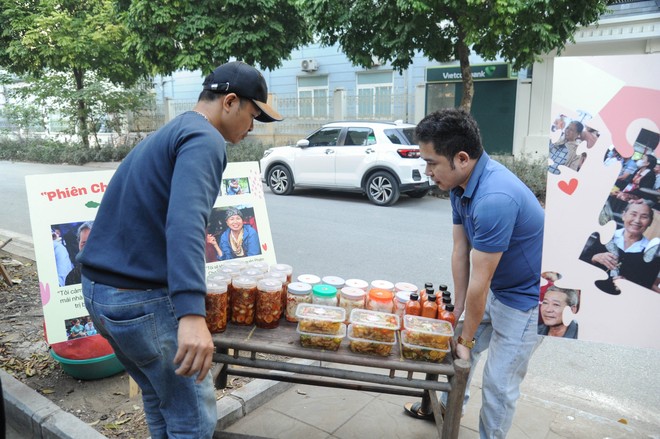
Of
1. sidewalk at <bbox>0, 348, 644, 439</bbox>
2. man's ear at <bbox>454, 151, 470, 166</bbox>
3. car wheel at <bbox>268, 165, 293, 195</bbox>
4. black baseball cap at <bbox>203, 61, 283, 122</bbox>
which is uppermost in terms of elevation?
black baseball cap at <bbox>203, 61, 283, 122</bbox>

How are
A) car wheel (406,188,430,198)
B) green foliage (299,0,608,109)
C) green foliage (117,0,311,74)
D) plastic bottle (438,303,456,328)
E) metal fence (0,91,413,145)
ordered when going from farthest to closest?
Result: metal fence (0,91,413,145)
green foliage (117,0,311,74)
car wheel (406,188,430,198)
green foliage (299,0,608,109)
plastic bottle (438,303,456,328)

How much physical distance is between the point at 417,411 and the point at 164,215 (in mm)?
2075

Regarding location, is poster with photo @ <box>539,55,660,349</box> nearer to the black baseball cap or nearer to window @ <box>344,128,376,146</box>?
the black baseball cap

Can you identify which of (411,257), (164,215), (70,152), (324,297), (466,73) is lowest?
(411,257)

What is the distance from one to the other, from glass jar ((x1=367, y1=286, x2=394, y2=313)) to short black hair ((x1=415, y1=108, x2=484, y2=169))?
2.48 ft

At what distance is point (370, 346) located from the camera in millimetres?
2197

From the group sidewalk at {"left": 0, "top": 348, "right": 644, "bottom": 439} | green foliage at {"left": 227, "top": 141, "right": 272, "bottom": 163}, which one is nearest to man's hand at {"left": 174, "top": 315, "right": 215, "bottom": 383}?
sidewalk at {"left": 0, "top": 348, "right": 644, "bottom": 439}

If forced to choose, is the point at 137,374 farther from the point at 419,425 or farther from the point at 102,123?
the point at 102,123

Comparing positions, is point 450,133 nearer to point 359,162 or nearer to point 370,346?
point 370,346

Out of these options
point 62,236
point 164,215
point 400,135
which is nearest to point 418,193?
point 400,135

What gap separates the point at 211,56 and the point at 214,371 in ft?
37.7

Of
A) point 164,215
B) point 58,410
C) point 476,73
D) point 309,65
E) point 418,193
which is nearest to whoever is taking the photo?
point 164,215

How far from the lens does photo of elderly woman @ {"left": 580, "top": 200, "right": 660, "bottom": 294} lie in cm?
220

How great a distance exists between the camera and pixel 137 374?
1981 mm
